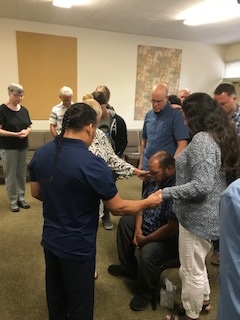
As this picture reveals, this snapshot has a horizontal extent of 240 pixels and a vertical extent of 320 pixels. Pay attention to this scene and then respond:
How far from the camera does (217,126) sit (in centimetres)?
145

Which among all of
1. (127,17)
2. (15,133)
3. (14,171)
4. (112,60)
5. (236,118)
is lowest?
(14,171)

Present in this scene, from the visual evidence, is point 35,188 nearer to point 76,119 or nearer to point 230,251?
point 76,119

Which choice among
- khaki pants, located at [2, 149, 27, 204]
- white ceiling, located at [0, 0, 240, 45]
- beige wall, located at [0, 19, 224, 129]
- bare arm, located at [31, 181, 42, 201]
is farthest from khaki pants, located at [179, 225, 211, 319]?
beige wall, located at [0, 19, 224, 129]

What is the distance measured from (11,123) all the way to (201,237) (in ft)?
8.37

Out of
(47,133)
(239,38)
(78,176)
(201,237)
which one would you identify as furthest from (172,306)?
(239,38)

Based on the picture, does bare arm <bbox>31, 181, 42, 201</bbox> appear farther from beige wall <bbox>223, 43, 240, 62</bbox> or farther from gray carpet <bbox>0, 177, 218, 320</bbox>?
beige wall <bbox>223, 43, 240, 62</bbox>

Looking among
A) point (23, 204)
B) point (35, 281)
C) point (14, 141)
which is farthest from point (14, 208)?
point (35, 281)

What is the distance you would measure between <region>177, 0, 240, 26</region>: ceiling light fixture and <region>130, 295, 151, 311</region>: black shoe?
3.54 metres

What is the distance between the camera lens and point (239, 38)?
567 cm

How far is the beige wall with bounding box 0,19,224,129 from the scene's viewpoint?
15.6 ft

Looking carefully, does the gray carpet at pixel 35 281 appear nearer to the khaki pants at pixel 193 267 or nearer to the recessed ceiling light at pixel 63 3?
the khaki pants at pixel 193 267

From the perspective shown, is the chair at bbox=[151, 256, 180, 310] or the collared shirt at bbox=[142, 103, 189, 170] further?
the collared shirt at bbox=[142, 103, 189, 170]

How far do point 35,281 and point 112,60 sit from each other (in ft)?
14.8

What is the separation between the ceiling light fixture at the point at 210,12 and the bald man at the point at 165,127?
1.90 m
